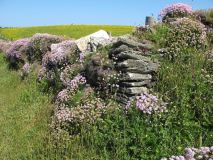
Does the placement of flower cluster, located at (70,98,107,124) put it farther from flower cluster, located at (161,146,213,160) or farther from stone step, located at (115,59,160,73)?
flower cluster, located at (161,146,213,160)

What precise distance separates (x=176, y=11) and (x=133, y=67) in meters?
4.92

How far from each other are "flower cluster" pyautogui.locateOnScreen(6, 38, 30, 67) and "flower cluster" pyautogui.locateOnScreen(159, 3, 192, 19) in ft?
30.6

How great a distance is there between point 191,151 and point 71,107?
5854mm

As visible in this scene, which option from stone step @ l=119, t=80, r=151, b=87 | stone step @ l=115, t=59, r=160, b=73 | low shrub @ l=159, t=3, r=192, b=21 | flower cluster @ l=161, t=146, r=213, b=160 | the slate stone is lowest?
flower cluster @ l=161, t=146, r=213, b=160

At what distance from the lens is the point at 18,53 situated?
930 inches

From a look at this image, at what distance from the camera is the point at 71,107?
466 inches

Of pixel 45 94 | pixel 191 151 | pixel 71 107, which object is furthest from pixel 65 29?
pixel 191 151

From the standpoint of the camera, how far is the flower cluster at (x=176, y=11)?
1527cm

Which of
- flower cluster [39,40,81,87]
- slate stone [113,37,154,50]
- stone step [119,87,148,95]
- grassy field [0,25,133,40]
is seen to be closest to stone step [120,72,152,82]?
stone step [119,87,148,95]

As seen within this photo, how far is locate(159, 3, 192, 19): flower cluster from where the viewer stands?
15273 mm

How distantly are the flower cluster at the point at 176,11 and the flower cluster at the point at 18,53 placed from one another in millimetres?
9324

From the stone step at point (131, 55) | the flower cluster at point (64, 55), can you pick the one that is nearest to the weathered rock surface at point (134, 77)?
the stone step at point (131, 55)

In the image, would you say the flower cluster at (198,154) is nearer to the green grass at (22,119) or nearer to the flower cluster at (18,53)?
the green grass at (22,119)

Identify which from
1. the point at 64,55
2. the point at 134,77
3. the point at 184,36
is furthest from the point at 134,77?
the point at 64,55
